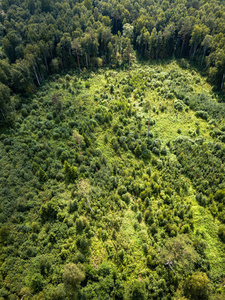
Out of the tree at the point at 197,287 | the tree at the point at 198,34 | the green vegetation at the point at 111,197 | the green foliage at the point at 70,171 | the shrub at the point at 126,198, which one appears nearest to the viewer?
the tree at the point at 197,287

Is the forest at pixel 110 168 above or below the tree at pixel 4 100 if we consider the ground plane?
below

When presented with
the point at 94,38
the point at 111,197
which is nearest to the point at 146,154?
the point at 111,197

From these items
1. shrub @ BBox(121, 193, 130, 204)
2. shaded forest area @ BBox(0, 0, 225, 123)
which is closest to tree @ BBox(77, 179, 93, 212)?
shrub @ BBox(121, 193, 130, 204)

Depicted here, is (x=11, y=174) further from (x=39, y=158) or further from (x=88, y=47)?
(x=88, y=47)

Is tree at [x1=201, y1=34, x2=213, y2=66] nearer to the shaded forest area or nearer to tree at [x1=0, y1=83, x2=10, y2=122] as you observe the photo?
the shaded forest area

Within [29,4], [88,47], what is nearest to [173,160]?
[88,47]

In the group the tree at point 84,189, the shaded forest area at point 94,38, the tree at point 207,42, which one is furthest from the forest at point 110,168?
the tree at point 207,42

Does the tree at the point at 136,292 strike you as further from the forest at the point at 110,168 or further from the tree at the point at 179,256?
the tree at the point at 179,256
